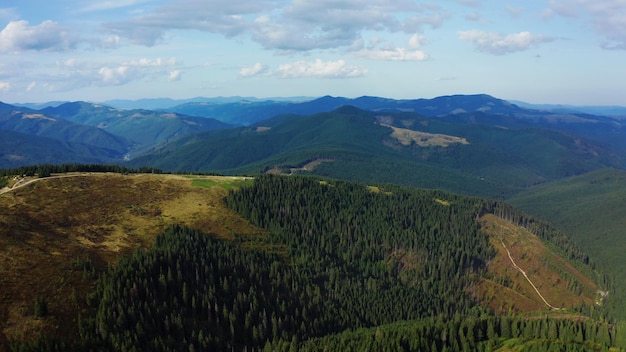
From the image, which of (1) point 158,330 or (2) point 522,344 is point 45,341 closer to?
(1) point 158,330

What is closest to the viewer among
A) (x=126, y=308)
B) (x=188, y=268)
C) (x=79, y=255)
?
(x=126, y=308)

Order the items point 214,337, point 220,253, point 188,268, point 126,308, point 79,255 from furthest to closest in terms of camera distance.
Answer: point 220,253
point 188,268
point 79,255
point 214,337
point 126,308

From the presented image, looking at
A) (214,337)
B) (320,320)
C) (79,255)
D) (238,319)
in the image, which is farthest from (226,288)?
(79,255)

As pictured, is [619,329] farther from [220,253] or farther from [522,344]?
[220,253]

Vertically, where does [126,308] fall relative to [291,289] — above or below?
above

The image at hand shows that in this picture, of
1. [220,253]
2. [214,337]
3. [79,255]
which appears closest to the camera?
[214,337]

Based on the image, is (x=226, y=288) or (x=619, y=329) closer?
(x=619, y=329)

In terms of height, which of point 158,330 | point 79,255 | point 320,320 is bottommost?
point 320,320

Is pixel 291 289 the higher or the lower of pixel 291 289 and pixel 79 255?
the lower

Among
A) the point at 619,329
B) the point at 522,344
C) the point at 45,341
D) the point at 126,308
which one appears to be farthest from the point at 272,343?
the point at 619,329
